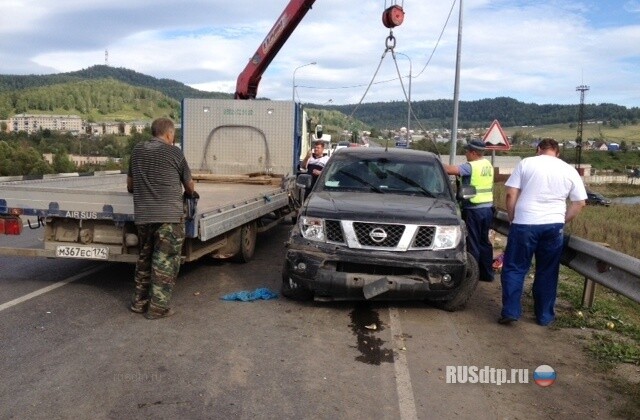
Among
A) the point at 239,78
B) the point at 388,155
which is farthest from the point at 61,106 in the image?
the point at 388,155

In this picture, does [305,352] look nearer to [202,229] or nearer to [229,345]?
[229,345]

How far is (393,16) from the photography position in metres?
10.5

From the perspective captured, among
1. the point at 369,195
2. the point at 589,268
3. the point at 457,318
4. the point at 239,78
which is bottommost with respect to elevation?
the point at 457,318

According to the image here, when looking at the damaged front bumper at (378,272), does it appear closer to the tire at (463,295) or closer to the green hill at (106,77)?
the tire at (463,295)

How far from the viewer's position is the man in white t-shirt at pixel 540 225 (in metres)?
6.10

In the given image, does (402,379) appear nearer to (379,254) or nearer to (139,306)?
(379,254)

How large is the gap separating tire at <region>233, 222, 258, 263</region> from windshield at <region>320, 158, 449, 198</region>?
1.55 meters

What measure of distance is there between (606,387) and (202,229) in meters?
3.97

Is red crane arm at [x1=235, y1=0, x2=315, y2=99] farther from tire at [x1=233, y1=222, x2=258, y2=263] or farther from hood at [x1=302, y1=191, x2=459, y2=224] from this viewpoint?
hood at [x1=302, y1=191, x2=459, y2=224]

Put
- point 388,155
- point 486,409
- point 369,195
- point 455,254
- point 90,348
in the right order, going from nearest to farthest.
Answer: point 486,409 < point 90,348 < point 455,254 < point 369,195 < point 388,155

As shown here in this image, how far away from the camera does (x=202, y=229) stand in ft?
20.9

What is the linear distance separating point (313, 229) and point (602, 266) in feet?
9.48

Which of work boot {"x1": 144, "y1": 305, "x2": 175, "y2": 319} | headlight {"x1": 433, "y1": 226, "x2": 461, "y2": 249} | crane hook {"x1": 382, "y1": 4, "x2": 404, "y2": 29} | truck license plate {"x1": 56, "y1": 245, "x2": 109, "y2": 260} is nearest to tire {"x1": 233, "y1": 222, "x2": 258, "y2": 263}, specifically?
truck license plate {"x1": 56, "y1": 245, "x2": 109, "y2": 260}

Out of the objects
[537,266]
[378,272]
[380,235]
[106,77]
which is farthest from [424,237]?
[106,77]
